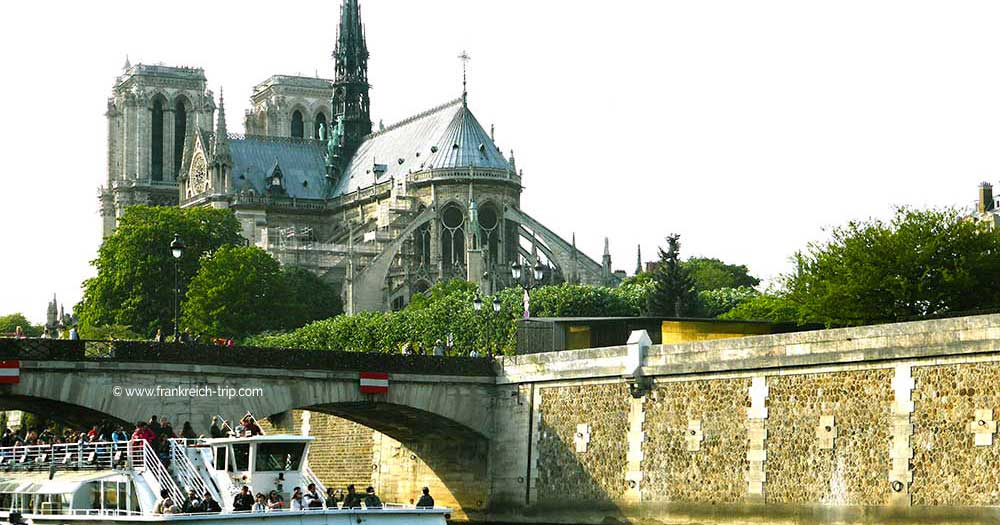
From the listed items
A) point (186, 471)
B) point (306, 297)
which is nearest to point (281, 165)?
point (306, 297)

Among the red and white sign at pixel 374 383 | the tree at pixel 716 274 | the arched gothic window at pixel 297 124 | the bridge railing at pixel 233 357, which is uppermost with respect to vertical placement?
the arched gothic window at pixel 297 124

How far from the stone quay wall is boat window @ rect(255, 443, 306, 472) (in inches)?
455

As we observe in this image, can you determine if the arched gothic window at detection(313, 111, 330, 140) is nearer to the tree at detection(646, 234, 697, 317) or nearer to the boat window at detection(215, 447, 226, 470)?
the tree at detection(646, 234, 697, 317)

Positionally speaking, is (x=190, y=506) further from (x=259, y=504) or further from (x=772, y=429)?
(x=772, y=429)

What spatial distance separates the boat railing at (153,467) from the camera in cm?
3716

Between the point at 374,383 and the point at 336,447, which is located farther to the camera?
the point at 336,447

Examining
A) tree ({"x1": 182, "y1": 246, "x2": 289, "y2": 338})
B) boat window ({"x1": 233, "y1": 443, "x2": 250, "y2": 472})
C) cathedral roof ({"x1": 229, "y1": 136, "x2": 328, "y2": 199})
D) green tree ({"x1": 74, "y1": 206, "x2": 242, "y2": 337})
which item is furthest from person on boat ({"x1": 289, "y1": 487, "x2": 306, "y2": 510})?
cathedral roof ({"x1": 229, "y1": 136, "x2": 328, "y2": 199})

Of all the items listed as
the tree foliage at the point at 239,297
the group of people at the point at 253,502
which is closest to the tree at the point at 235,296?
the tree foliage at the point at 239,297

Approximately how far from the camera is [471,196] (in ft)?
415

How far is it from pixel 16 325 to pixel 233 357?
12218 centimetres

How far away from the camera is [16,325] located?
166 metres

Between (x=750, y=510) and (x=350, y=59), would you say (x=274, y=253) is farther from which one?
(x=750, y=510)

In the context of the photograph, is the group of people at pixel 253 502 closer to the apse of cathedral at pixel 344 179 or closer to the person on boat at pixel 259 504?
the person on boat at pixel 259 504

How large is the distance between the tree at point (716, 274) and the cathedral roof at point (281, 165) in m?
32.6
